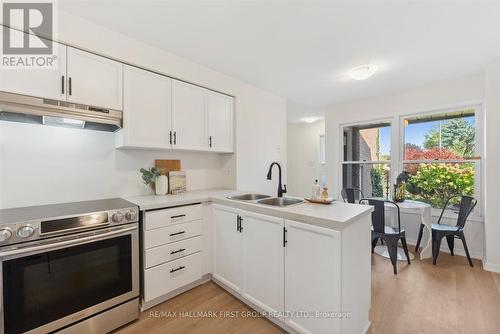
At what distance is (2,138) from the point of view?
5.42 ft

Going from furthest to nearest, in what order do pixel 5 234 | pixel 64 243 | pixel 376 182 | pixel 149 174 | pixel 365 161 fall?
pixel 365 161, pixel 376 182, pixel 149 174, pixel 64 243, pixel 5 234

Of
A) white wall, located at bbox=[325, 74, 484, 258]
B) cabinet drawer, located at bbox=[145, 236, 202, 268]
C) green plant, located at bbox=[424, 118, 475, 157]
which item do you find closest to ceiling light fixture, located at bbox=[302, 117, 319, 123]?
white wall, located at bbox=[325, 74, 484, 258]

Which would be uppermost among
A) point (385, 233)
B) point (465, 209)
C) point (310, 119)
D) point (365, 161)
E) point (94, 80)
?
point (310, 119)

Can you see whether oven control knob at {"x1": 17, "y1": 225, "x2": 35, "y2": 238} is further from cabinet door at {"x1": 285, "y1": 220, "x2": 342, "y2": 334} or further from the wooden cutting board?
cabinet door at {"x1": 285, "y1": 220, "x2": 342, "y2": 334}

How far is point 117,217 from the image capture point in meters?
1.61

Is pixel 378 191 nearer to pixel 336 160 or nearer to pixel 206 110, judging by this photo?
pixel 336 160

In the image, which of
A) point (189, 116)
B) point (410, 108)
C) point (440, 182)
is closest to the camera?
point (189, 116)

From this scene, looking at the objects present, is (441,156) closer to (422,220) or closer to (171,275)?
(422,220)

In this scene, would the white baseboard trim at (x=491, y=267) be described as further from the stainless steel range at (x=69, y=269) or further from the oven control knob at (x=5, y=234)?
the oven control knob at (x=5, y=234)

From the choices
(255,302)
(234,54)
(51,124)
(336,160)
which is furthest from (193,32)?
(336,160)

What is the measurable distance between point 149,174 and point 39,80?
44.5 inches

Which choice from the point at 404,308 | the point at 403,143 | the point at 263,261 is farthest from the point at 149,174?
the point at 403,143

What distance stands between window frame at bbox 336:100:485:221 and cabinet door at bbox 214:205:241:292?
3.07 metres

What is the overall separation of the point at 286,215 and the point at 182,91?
5.92 ft
